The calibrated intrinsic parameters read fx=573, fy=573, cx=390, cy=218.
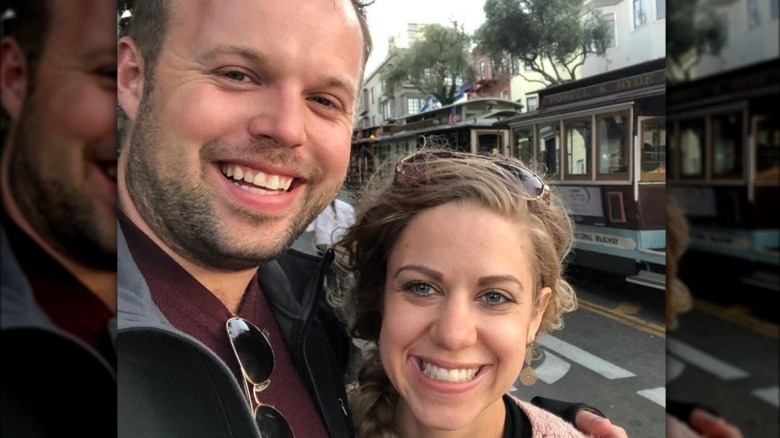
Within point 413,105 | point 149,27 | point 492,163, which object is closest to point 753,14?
point 492,163

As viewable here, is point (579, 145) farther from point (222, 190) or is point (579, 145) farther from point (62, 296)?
point (62, 296)

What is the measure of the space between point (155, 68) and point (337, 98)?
0.52 metres

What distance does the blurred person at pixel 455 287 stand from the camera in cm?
175

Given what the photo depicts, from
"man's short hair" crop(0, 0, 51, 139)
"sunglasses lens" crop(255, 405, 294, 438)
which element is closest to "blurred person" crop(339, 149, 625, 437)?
"sunglasses lens" crop(255, 405, 294, 438)

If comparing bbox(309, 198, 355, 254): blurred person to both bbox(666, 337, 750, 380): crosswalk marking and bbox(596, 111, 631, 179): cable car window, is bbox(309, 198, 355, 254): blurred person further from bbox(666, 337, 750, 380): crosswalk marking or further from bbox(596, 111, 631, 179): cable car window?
bbox(666, 337, 750, 380): crosswalk marking

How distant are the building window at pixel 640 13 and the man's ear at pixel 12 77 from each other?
170 centimetres

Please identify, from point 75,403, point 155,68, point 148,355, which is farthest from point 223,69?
point 75,403

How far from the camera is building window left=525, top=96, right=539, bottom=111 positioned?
6.01 ft

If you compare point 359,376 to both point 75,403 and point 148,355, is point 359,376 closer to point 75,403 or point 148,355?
point 148,355

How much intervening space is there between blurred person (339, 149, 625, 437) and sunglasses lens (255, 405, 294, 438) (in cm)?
25

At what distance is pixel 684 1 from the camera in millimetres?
1677

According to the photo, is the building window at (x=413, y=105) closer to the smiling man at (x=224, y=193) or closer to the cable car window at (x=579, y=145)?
the smiling man at (x=224, y=193)

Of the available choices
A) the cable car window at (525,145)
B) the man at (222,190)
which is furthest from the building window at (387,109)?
the cable car window at (525,145)

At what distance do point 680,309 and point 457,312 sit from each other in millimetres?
688
